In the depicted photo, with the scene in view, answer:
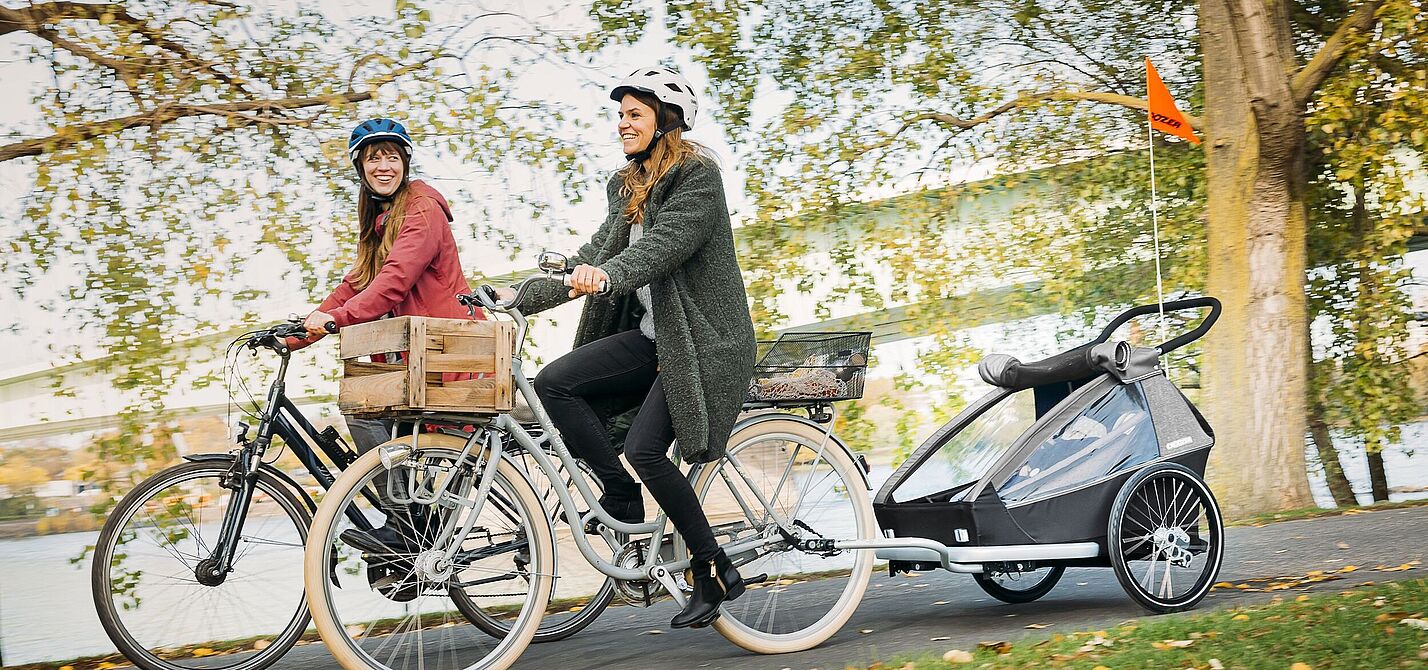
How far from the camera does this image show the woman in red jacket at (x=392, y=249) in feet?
12.9

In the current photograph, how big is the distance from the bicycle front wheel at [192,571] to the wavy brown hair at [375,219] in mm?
782

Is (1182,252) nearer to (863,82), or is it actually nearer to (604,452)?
(863,82)

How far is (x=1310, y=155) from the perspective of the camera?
Result: 334 inches

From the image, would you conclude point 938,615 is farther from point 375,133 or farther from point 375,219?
point 375,133

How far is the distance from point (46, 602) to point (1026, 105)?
6.47 metres

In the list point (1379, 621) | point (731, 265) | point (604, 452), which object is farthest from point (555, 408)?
point (1379, 621)

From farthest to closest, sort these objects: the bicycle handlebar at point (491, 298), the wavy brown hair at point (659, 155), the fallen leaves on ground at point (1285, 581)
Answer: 1. the fallen leaves on ground at point (1285, 581)
2. the wavy brown hair at point (659, 155)
3. the bicycle handlebar at point (491, 298)

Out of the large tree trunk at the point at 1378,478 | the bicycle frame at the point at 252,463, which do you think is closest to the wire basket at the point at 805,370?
the bicycle frame at the point at 252,463

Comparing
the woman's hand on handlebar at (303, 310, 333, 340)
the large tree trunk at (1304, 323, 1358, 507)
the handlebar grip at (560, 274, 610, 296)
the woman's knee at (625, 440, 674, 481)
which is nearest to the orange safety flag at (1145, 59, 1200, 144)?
the large tree trunk at (1304, 323, 1358, 507)

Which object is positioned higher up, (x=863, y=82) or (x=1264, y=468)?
(x=863, y=82)

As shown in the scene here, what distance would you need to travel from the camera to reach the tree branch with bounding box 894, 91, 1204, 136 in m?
8.27

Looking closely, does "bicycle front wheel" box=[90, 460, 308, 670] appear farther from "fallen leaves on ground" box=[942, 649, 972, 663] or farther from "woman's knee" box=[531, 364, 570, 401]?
"fallen leaves on ground" box=[942, 649, 972, 663]

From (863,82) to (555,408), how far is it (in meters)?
5.02

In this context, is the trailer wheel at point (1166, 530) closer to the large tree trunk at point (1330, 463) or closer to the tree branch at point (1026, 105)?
the tree branch at point (1026, 105)
